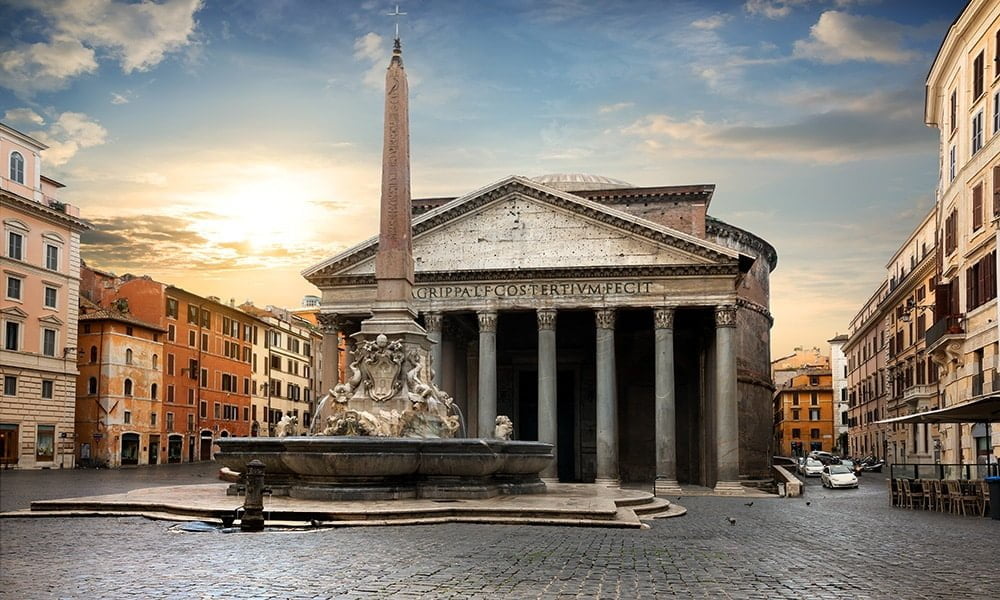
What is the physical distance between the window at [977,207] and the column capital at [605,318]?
12.0 metres

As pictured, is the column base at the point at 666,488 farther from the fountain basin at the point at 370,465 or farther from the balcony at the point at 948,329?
the fountain basin at the point at 370,465

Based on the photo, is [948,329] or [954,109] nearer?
[948,329]

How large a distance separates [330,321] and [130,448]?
2009 cm

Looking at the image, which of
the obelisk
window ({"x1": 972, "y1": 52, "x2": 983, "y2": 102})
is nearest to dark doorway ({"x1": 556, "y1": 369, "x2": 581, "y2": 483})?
window ({"x1": 972, "y1": 52, "x2": 983, "y2": 102})

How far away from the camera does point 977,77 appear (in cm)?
2933

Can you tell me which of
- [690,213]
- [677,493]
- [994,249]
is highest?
[690,213]

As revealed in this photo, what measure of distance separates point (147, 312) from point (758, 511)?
41.2m

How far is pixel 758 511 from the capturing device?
77.8 feet

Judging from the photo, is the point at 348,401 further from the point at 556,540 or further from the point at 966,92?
the point at 966,92

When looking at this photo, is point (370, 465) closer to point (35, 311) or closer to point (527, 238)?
point (527, 238)

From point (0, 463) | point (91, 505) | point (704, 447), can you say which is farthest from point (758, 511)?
point (0, 463)

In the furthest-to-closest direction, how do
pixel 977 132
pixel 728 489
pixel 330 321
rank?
pixel 330 321, pixel 728 489, pixel 977 132

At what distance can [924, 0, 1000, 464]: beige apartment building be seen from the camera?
27734 millimetres

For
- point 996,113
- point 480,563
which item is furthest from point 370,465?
point 996,113
